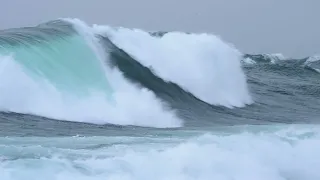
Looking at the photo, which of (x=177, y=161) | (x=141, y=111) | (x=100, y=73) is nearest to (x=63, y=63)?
(x=100, y=73)

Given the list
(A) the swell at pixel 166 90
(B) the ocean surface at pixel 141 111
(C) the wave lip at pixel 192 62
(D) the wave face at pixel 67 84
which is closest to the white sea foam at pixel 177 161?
(B) the ocean surface at pixel 141 111

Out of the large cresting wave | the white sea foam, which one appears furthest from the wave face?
the white sea foam

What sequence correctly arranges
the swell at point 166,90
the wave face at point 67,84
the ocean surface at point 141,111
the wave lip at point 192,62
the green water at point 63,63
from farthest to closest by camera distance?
the wave lip at point 192,62 < the swell at point 166,90 < the green water at point 63,63 < the wave face at point 67,84 < the ocean surface at point 141,111

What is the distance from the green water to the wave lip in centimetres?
234

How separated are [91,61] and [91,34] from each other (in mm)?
1840

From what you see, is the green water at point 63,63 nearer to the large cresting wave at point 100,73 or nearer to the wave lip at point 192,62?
the large cresting wave at point 100,73

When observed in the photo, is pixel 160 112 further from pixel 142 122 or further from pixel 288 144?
pixel 288 144

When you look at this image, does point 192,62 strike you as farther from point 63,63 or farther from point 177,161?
point 177,161

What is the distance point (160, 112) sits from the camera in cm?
1492

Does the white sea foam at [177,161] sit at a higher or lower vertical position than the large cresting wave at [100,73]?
lower

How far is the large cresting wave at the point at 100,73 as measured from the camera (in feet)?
45.1

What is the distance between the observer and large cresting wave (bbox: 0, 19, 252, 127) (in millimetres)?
13742

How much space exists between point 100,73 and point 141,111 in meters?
2.44

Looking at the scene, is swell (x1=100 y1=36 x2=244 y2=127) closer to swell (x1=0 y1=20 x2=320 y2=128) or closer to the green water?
swell (x1=0 y1=20 x2=320 y2=128)
